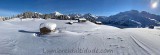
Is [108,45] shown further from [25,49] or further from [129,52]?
[25,49]

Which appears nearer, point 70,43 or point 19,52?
point 19,52

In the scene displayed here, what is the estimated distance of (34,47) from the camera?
12812 millimetres

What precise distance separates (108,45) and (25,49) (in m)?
6.29

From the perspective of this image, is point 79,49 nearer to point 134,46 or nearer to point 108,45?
point 108,45

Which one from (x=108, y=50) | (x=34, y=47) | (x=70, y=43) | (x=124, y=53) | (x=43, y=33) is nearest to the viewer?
(x=124, y=53)

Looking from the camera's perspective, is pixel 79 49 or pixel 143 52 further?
pixel 79 49

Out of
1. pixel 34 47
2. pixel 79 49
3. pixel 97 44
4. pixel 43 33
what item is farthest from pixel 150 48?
pixel 43 33

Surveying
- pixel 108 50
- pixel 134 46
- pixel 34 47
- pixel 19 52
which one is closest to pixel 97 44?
pixel 108 50

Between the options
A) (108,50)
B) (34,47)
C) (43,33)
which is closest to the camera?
(108,50)

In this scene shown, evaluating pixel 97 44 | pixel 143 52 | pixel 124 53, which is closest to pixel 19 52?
pixel 97 44

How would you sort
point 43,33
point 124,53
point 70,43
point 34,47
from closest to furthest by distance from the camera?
point 124,53 < point 34,47 < point 70,43 < point 43,33

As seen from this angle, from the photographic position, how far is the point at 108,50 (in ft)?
38.8

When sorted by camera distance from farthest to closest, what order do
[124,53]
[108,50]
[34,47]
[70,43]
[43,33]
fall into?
[43,33] < [70,43] < [34,47] < [108,50] < [124,53]

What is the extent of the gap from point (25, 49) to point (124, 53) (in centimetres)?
700
